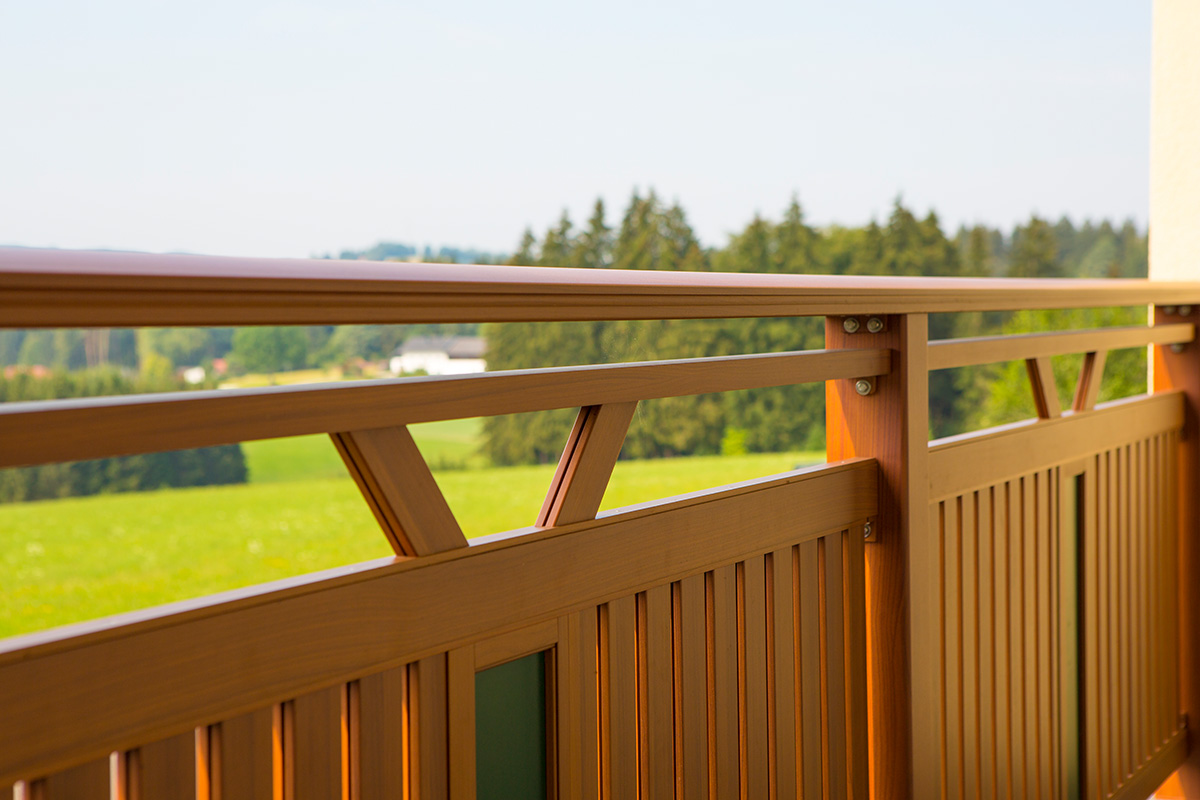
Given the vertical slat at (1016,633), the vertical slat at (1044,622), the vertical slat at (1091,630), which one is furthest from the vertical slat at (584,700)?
the vertical slat at (1091,630)

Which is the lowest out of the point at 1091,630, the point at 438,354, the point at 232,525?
the point at 232,525

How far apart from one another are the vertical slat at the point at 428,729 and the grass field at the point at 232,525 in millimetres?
18742

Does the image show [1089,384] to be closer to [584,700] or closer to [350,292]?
[584,700]

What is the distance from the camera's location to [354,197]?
80.5 feet

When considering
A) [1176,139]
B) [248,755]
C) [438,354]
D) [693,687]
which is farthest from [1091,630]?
[438,354]

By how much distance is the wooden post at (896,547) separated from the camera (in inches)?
49.9

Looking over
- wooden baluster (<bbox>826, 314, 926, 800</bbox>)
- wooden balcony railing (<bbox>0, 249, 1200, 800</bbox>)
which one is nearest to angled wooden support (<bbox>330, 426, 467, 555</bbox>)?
wooden balcony railing (<bbox>0, 249, 1200, 800</bbox>)

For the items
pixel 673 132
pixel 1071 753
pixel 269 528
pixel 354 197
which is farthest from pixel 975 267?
pixel 1071 753

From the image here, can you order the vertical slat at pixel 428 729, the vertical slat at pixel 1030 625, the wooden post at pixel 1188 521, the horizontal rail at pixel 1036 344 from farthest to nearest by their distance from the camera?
the wooden post at pixel 1188 521, the vertical slat at pixel 1030 625, the horizontal rail at pixel 1036 344, the vertical slat at pixel 428 729

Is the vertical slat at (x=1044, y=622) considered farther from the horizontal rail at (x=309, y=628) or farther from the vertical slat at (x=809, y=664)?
the horizontal rail at (x=309, y=628)

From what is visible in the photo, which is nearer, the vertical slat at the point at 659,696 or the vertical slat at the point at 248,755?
the vertical slat at the point at 248,755

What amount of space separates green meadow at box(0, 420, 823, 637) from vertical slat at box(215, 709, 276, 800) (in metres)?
18.1

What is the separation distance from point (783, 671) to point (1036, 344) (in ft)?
2.50

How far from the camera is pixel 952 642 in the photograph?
141 cm
